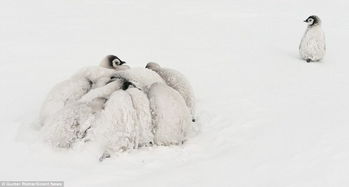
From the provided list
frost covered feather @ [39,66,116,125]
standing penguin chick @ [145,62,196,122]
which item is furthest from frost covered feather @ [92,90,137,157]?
standing penguin chick @ [145,62,196,122]

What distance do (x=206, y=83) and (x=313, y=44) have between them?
3303mm

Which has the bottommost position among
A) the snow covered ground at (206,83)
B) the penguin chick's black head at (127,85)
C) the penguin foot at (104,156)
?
the penguin foot at (104,156)

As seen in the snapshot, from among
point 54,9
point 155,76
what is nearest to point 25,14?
point 54,9

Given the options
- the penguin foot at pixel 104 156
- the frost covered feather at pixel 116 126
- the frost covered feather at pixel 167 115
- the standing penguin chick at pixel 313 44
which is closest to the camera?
the penguin foot at pixel 104 156

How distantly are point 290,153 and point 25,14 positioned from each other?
983cm

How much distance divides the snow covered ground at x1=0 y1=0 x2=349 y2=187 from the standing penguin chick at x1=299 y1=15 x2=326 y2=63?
20 centimetres

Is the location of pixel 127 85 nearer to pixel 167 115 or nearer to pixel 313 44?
pixel 167 115

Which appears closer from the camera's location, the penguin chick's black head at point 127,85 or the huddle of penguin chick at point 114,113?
the huddle of penguin chick at point 114,113

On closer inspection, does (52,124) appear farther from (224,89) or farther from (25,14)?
(25,14)

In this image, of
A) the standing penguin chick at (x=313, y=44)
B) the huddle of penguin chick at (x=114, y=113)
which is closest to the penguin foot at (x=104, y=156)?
the huddle of penguin chick at (x=114, y=113)

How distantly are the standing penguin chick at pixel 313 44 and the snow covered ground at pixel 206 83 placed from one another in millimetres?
201

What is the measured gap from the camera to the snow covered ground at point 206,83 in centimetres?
473

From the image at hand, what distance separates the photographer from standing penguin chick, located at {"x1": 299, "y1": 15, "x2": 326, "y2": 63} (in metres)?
10.1

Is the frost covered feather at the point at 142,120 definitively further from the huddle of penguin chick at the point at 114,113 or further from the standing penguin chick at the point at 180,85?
the standing penguin chick at the point at 180,85
